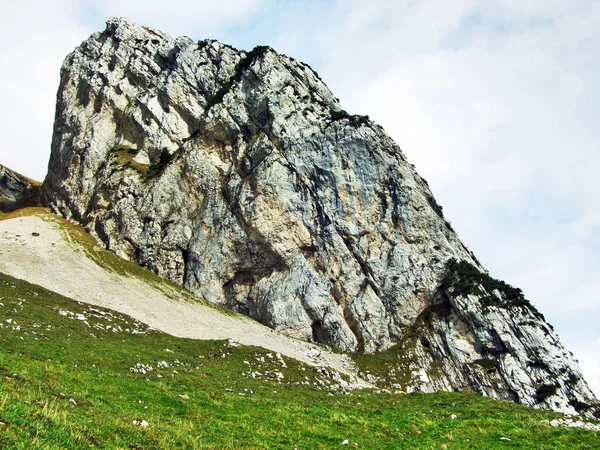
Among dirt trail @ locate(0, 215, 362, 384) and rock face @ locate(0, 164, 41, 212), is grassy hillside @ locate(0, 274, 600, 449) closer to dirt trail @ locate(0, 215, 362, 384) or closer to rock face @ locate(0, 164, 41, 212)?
dirt trail @ locate(0, 215, 362, 384)

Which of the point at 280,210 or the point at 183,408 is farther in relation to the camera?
the point at 280,210

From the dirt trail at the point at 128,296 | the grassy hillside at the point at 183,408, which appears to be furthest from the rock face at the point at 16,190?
the grassy hillside at the point at 183,408

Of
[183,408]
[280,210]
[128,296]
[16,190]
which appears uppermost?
[280,210]

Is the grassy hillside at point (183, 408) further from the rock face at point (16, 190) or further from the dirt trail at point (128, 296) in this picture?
the rock face at point (16, 190)

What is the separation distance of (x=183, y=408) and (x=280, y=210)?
190 feet

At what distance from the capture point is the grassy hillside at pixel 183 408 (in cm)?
1445

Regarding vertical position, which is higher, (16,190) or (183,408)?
(16,190)

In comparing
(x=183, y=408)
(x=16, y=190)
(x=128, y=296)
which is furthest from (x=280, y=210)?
(x=16, y=190)

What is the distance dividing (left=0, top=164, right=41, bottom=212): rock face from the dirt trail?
34.2m

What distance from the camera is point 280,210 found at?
258 ft

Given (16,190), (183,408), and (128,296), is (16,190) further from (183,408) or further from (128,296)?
(183,408)

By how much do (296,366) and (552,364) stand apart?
33784mm

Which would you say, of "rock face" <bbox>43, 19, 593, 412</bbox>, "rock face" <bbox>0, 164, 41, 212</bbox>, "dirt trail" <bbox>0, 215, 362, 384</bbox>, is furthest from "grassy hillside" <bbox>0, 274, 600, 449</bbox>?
"rock face" <bbox>0, 164, 41, 212</bbox>

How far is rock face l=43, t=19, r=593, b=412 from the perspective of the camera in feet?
212
